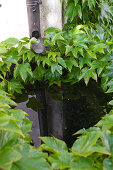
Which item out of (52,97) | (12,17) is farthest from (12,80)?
(12,17)

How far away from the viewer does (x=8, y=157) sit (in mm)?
606

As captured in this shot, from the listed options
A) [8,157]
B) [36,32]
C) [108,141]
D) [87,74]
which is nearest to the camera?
[8,157]

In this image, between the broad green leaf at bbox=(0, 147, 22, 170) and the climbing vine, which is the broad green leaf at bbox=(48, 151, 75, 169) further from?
the climbing vine

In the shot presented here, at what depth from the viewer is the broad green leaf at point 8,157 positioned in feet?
1.89

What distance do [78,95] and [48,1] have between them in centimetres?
149

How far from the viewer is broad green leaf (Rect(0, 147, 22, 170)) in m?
0.58

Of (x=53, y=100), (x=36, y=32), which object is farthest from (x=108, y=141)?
(x=36, y=32)

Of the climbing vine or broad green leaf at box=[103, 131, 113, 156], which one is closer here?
broad green leaf at box=[103, 131, 113, 156]

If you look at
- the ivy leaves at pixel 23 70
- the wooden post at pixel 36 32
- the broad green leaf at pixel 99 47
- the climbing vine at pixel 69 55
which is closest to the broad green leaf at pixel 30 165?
the climbing vine at pixel 69 55

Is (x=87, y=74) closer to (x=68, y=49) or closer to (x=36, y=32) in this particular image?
(x=68, y=49)

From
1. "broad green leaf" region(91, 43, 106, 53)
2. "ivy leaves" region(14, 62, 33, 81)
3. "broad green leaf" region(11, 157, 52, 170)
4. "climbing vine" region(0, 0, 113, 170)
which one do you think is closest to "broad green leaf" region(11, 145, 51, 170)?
"broad green leaf" region(11, 157, 52, 170)

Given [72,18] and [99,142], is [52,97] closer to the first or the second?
[72,18]

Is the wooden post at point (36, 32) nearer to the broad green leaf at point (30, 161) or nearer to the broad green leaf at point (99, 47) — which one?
the broad green leaf at point (99, 47)

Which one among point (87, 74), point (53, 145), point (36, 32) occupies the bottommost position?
point (53, 145)
